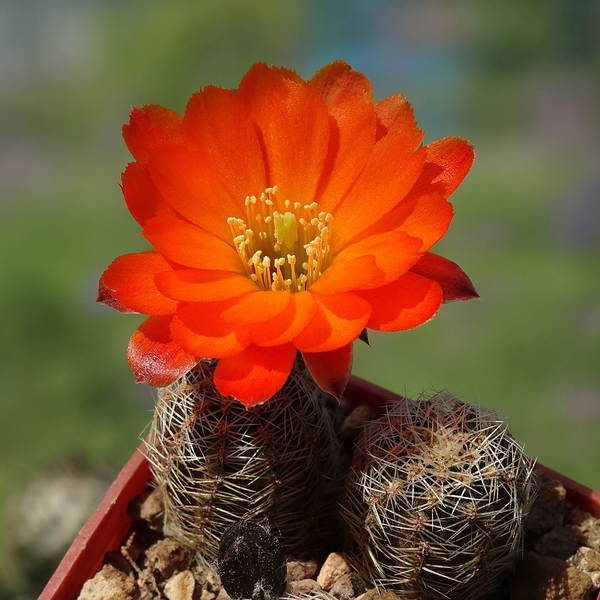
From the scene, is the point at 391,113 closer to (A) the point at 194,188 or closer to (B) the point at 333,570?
(A) the point at 194,188

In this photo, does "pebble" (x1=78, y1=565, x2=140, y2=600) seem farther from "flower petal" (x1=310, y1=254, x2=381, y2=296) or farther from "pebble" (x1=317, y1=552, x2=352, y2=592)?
"flower petal" (x1=310, y1=254, x2=381, y2=296)

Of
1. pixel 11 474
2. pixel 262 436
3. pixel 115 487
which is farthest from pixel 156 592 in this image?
pixel 11 474

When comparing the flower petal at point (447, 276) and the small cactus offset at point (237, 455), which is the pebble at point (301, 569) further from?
the flower petal at point (447, 276)

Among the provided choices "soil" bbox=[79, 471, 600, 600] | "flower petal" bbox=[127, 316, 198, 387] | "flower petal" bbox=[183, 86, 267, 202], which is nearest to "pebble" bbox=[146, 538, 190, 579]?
"soil" bbox=[79, 471, 600, 600]

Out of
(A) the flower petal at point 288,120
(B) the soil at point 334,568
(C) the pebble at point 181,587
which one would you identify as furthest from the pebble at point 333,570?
(A) the flower petal at point 288,120

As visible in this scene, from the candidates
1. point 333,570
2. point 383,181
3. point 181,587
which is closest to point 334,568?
point 333,570
